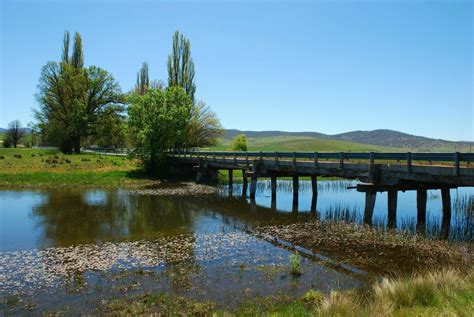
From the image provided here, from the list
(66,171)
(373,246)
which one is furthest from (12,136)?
(373,246)

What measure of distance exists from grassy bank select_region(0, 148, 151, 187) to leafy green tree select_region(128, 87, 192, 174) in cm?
246

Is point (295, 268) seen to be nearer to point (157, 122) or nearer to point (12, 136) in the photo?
point (157, 122)

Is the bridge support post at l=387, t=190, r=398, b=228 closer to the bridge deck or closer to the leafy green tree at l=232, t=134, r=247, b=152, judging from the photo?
the bridge deck

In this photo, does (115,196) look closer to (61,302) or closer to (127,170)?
(127,170)

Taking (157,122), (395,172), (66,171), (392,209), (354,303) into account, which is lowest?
(354,303)

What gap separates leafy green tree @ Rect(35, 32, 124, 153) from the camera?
167ft

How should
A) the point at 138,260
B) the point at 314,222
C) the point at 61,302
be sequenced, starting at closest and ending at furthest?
the point at 61,302
the point at 138,260
the point at 314,222

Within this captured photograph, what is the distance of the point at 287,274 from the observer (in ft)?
34.5

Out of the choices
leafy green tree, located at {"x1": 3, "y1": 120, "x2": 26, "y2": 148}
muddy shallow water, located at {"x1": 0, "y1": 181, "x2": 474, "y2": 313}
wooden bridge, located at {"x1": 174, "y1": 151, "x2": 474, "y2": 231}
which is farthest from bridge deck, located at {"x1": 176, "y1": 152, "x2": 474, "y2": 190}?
leafy green tree, located at {"x1": 3, "y1": 120, "x2": 26, "y2": 148}

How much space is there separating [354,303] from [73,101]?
5086cm

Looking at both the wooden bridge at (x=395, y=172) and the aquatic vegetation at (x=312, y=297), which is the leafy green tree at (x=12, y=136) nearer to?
the wooden bridge at (x=395, y=172)

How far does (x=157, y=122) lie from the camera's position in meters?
38.5

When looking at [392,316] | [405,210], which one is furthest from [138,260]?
[405,210]

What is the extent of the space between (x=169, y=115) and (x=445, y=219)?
26.9 metres
